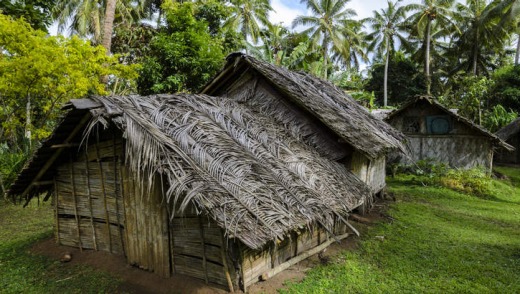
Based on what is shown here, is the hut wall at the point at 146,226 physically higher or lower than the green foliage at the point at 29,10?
lower

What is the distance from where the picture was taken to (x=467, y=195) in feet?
40.2

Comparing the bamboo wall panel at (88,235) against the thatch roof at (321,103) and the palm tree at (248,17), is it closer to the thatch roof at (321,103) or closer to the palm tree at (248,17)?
the thatch roof at (321,103)

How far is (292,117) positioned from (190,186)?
4.40 m

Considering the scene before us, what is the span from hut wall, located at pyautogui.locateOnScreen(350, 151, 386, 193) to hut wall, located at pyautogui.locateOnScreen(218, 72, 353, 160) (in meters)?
0.54

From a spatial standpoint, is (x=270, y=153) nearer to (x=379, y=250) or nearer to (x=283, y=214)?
(x=283, y=214)

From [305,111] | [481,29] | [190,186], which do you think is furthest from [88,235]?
[481,29]

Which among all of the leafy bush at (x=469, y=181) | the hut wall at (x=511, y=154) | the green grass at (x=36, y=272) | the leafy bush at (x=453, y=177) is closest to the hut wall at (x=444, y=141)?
the leafy bush at (x=453, y=177)

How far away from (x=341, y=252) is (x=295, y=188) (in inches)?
89.0

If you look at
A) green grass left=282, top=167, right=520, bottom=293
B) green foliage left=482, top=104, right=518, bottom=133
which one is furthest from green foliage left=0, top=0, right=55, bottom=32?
green foliage left=482, top=104, right=518, bottom=133

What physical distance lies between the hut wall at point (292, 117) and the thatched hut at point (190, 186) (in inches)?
13.5

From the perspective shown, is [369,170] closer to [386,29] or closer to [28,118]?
[28,118]

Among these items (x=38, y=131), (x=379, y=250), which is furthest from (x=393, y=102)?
(x=38, y=131)

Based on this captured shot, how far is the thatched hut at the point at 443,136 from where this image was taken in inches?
552

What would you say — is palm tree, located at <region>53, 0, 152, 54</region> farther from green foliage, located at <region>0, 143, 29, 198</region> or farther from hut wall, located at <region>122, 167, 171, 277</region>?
hut wall, located at <region>122, 167, 171, 277</region>
